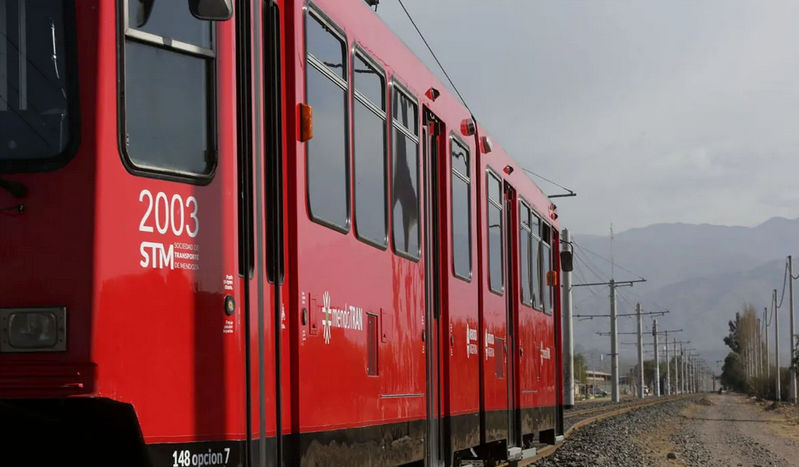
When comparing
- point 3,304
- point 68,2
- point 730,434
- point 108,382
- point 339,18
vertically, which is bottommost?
point 730,434

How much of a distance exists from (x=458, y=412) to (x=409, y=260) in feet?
6.97

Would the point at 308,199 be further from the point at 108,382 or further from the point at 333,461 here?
the point at 108,382

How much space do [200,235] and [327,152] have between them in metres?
1.69

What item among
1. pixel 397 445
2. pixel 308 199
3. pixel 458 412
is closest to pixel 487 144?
pixel 458 412

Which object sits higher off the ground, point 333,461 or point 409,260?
point 409,260

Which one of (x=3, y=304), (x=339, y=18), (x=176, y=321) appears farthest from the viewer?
(x=339, y=18)

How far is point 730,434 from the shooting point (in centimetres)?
3556

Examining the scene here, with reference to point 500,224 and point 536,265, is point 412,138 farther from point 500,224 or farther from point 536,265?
point 536,265

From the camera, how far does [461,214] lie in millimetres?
11375

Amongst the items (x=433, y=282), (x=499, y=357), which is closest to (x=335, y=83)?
(x=433, y=282)

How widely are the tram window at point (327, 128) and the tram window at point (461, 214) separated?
341cm

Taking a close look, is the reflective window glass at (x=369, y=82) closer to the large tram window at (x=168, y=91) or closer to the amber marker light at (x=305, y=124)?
the amber marker light at (x=305, y=124)

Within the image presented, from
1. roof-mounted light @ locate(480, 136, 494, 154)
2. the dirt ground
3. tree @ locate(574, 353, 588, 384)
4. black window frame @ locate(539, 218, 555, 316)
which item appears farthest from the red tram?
tree @ locate(574, 353, 588, 384)

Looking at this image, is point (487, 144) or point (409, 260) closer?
point (409, 260)
